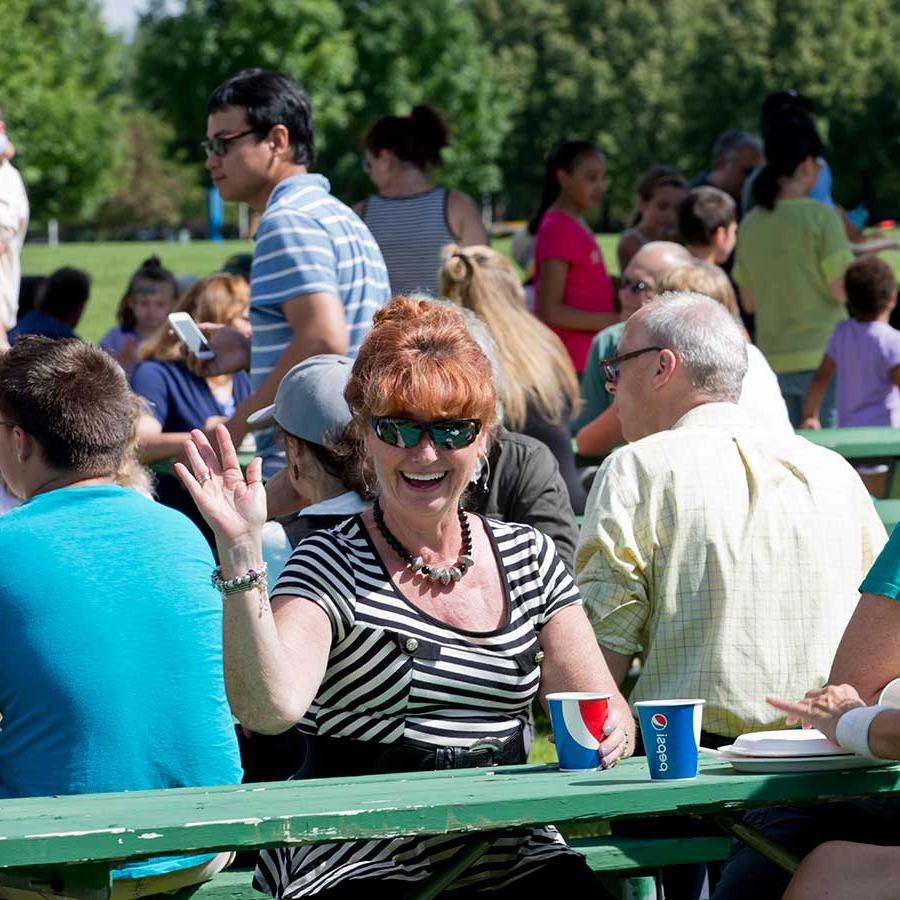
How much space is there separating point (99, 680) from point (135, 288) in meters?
6.30

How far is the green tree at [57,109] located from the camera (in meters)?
60.7

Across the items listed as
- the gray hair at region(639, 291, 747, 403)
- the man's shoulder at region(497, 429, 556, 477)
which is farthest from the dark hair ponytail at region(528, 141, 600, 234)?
the gray hair at region(639, 291, 747, 403)

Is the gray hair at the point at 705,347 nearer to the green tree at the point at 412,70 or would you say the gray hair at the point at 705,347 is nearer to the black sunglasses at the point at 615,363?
the black sunglasses at the point at 615,363

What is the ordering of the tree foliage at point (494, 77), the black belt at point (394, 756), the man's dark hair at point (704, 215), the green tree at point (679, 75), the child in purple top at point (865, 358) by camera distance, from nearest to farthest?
the black belt at point (394, 756)
the man's dark hair at point (704, 215)
the child in purple top at point (865, 358)
the tree foliage at point (494, 77)
the green tree at point (679, 75)

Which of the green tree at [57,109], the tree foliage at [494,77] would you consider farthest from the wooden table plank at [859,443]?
the green tree at [57,109]

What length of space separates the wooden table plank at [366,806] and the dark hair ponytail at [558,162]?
204 inches

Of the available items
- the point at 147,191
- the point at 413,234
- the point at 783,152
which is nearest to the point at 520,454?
the point at 413,234

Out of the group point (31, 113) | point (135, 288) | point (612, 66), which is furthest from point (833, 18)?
point (135, 288)

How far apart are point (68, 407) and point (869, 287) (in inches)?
199

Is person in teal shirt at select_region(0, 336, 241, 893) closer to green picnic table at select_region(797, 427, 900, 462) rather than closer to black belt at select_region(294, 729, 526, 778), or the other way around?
black belt at select_region(294, 729, 526, 778)

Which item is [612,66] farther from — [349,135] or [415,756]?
[415,756]

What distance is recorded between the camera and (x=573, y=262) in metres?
7.41

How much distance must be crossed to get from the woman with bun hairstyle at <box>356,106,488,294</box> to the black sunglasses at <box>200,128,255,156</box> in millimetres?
2074

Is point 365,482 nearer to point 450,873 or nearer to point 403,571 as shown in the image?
point 403,571
